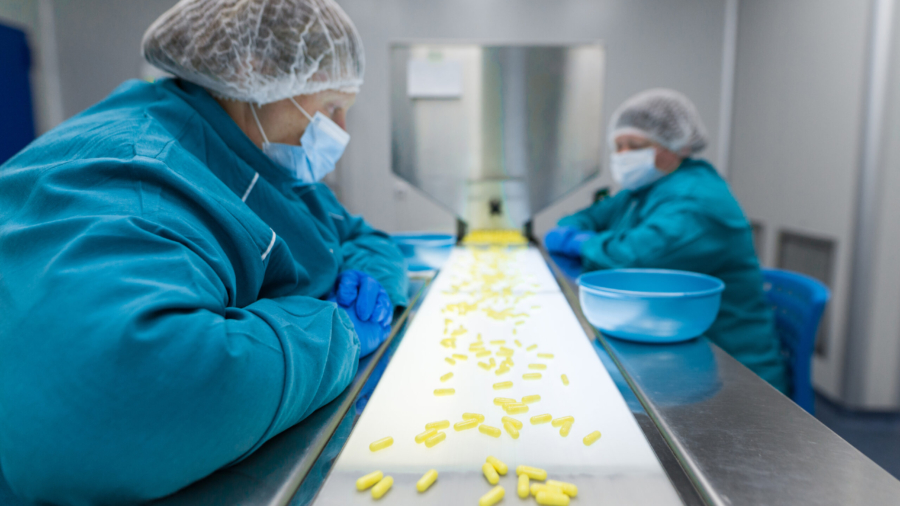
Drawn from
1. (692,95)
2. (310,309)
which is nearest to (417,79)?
(310,309)

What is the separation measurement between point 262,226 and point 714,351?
0.87 meters

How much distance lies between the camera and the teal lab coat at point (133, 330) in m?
0.42

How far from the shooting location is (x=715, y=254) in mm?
1562

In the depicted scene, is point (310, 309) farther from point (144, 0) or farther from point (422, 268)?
point (144, 0)

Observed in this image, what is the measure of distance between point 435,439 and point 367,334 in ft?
1.03

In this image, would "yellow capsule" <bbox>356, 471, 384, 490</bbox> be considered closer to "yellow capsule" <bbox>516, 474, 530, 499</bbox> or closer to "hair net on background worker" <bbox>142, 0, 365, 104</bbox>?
"yellow capsule" <bbox>516, 474, 530, 499</bbox>

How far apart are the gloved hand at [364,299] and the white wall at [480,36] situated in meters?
2.64

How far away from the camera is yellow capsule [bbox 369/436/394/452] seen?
23.4 inches

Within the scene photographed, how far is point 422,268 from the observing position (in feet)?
5.43

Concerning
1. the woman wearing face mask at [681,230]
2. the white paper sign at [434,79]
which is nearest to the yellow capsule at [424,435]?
the woman wearing face mask at [681,230]

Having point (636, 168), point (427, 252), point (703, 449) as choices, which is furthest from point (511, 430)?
point (636, 168)

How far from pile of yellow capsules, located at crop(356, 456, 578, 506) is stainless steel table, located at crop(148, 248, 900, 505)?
7 centimetres

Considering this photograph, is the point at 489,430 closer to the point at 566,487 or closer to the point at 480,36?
the point at 566,487

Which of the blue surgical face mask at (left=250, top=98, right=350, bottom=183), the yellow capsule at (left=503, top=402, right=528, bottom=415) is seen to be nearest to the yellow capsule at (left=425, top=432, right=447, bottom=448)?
the yellow capsule at (left=503, top=402, right=528, bottom=415)
